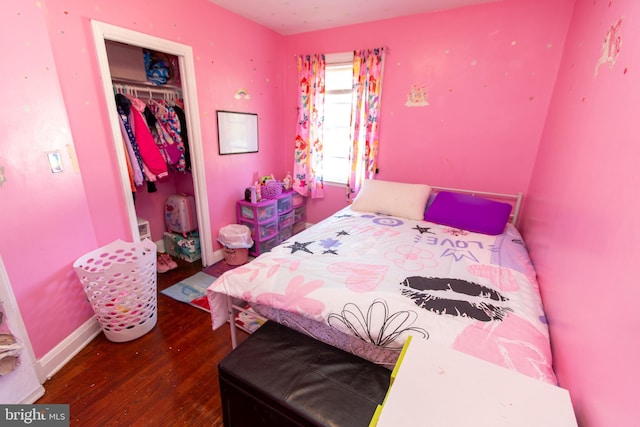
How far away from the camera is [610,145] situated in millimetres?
1034

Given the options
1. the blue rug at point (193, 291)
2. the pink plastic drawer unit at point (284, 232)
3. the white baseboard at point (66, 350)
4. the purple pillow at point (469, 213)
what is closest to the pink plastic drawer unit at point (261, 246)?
the pink plastic drawer unit at point (284, 232)

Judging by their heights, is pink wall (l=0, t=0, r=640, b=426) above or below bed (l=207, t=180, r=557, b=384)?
above

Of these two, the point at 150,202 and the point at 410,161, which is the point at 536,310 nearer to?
the point at 410,161

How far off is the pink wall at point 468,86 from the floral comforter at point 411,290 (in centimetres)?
90

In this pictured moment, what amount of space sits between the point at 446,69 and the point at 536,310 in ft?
7.43

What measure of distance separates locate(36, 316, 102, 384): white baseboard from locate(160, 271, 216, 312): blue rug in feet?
1.86

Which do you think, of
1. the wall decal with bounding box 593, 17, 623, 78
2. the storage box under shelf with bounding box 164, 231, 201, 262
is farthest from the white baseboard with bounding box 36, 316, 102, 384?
the wall decal with bounding box 593, 17, 623, 78

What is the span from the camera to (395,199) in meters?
2.69

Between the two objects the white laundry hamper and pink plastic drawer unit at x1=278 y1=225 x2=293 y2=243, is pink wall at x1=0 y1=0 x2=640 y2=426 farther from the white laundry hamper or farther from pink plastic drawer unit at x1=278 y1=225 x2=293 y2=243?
pink plastic drawer unit at x1=278 y1=225 x2=293 y2=243

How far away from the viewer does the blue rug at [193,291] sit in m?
2.36

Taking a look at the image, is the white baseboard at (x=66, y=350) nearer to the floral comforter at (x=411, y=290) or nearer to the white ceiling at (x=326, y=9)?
the floral comforter at (x=411, y=290)

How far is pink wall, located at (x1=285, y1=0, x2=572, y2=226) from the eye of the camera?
2312mm

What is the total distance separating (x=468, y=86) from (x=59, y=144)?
10.4 ft

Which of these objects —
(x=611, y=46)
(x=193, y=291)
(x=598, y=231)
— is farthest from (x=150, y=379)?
(x=611, y=46)
